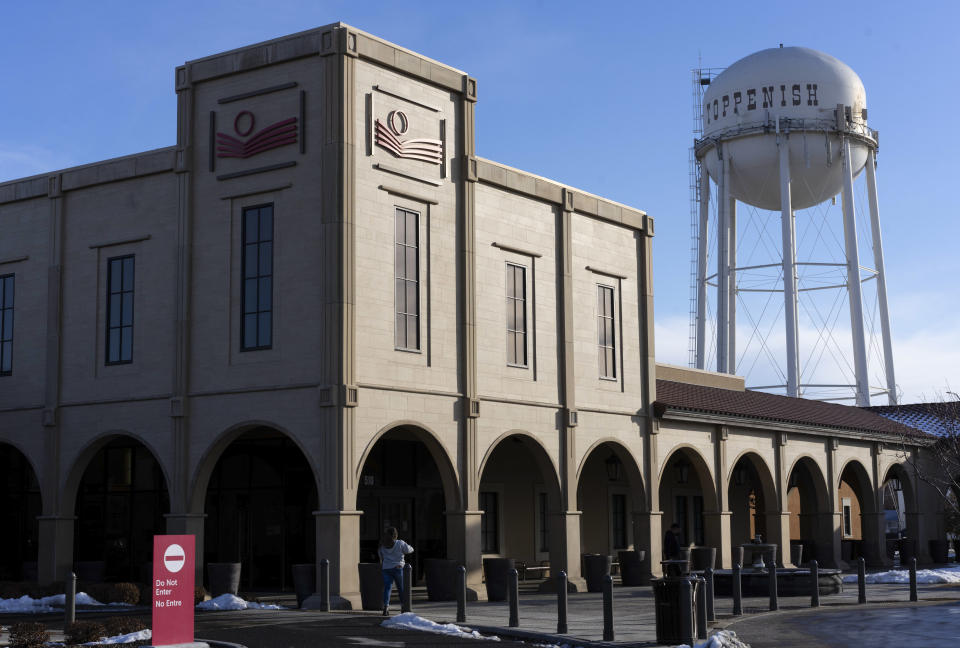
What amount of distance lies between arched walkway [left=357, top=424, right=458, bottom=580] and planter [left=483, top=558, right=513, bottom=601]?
302cm

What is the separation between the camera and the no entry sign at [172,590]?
16.2 m

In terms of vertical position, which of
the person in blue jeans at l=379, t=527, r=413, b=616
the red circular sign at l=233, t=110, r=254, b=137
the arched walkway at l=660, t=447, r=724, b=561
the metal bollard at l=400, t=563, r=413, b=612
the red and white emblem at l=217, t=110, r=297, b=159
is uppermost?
the red circular sign at l=233, t=110, r=254, b=137

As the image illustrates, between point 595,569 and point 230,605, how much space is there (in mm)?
10125

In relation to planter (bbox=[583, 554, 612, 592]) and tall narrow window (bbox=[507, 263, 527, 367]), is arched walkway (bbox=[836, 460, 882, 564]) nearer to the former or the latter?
planter (bbox=[583, 554, 612, 592])

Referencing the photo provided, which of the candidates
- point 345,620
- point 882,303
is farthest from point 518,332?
point 882,303

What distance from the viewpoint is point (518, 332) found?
1226 inches

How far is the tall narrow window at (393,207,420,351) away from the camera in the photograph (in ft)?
89.9

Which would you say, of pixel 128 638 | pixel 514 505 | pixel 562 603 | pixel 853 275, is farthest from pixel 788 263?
pixel 128 638

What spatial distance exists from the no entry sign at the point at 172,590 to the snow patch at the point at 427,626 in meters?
4.91

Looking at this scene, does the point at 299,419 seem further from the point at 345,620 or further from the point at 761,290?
the point at 761,290

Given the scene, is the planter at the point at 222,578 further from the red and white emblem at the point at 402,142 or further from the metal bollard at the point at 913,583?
the metal bollard at the point at 913,583

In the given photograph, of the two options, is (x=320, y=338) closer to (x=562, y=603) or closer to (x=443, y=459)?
(x=443, y=459)

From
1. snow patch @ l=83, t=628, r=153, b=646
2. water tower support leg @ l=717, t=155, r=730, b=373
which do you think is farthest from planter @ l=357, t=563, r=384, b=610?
water tower support leg @ l=717, t=155, r=730, b=373

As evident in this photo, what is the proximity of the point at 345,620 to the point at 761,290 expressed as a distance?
129 feet
